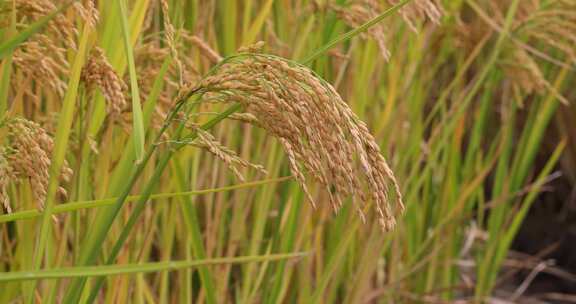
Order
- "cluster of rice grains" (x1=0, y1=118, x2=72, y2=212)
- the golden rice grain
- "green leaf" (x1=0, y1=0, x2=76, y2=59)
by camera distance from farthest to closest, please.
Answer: the golden rice grain < "cluster of rice grains" (x1=0, y1=118, x2=72, y2=212) < "green leaf" (x1=0, y1=0, x2=76, y2=59)

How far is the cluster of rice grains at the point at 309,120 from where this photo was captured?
959 mm

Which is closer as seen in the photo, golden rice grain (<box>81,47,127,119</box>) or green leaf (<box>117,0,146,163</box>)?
green leaf (<box>117,0,146,163</box>)

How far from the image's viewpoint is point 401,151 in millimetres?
2375

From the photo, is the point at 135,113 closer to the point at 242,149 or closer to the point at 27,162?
the point at 27,162

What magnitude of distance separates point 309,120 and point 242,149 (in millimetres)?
1065

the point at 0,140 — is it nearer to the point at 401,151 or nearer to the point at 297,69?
the point at 297,69

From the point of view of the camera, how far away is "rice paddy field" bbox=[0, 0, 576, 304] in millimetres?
991

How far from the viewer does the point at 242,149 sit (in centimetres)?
204

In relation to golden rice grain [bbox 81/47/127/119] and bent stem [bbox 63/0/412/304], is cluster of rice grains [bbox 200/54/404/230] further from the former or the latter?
golden rice grain [bbox 81/47/127/119]

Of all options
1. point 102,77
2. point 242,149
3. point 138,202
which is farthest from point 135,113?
point 242,149

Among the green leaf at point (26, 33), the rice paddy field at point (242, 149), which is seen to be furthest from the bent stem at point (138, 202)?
the green leaf at point (26, 33)

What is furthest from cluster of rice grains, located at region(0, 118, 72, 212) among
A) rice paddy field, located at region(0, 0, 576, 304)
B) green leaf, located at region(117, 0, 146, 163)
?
green leaf, located at region(117, 0, 146, 163)

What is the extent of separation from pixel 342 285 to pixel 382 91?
1.59ft

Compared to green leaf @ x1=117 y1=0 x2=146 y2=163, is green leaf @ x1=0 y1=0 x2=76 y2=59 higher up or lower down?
higher up
